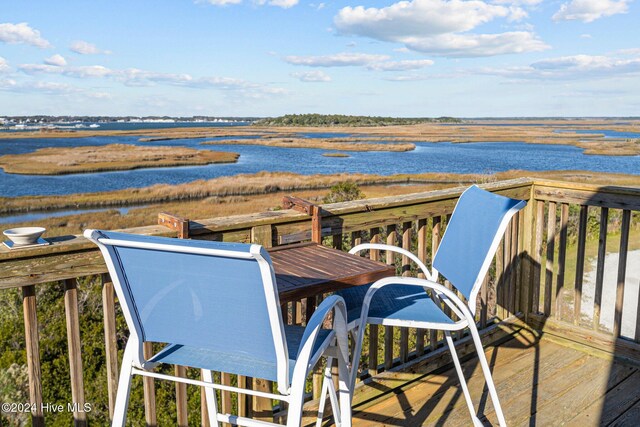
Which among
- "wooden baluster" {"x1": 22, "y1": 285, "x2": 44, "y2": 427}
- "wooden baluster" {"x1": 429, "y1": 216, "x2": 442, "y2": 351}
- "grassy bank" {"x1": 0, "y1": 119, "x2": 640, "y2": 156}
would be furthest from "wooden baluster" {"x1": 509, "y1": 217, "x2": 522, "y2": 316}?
"grassy bank" {"x1": 0, "y1": 119, "x2": 640, "y2": 156}

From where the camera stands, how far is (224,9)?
16.6 metres

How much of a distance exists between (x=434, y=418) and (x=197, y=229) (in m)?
1.42

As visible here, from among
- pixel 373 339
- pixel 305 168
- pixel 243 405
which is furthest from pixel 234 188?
pixel 243 405

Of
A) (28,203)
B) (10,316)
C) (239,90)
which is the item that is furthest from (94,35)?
(10,316)

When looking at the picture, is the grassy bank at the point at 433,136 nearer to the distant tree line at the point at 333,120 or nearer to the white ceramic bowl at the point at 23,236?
the distant tree line at the point at 333,120

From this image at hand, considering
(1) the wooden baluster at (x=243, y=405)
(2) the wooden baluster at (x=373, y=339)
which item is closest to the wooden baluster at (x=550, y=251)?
(2) the wooden baluster at (x=373, y=339)

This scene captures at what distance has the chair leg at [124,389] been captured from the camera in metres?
1.31

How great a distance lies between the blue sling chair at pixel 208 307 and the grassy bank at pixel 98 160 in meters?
50.6

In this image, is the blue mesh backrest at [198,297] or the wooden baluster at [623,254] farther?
the wooden baluster at [623,254]

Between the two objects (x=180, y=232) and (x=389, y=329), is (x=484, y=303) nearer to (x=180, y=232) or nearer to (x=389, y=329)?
(x=389, y=329)

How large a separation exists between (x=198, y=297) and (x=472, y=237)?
1.24m

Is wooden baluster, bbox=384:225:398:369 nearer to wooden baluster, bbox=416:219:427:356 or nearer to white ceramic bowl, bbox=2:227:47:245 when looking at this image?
wooden baluster, bbox=416:219:427:356

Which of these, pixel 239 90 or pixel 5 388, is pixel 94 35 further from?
pixel 5 388

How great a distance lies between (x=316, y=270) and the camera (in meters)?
1.74
